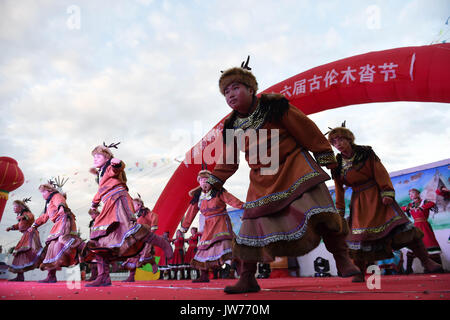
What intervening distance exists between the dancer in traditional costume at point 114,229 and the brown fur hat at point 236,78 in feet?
5.92

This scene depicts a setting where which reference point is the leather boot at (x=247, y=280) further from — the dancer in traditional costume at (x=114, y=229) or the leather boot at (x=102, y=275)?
the leather boot at (x=102, y=275)

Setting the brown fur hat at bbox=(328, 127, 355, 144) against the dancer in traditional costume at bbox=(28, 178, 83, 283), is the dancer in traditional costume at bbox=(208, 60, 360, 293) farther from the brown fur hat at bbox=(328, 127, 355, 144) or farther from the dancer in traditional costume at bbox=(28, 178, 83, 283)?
the dancer in traditional costume at bbox=(28, 178, 83, 283)

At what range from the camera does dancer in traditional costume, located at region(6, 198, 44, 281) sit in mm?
6680

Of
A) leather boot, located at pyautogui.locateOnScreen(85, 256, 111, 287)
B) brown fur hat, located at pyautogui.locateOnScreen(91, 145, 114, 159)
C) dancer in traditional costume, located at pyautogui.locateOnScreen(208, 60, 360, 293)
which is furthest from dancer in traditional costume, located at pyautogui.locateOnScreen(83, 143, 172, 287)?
dancer in traditional costume, located at pyautogui.locateOnScreen(208, 60, 360, 293)

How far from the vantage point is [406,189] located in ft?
20.2

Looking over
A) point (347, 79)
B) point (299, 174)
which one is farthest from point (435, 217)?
point (299, 174)

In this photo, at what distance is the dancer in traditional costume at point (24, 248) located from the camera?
6680 millimetres

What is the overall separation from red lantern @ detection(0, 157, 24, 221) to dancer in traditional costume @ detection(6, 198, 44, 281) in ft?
8.36

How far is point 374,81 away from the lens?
6.18 meters

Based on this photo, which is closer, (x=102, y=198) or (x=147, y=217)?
(x=102, y=198)
